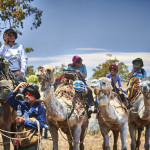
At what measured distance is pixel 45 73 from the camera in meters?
6.65

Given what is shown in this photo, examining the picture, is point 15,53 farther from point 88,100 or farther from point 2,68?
point 88,100

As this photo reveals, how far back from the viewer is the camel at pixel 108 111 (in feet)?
25.7

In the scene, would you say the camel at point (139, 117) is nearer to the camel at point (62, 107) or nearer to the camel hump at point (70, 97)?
the camel at point (62, 107)

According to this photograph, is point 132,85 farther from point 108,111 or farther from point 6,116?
point 6,116

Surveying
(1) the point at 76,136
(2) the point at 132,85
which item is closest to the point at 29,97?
(1) the point at 76,136

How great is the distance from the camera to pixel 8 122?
7.93 metres

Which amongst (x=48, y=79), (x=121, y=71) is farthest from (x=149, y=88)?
(x=121, y=71)

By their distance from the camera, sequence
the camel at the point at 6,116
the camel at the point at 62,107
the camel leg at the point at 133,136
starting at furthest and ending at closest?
1. the camel leg at the point at 133,136
2. the camel at the point at 6,116
3. the camel at the point at 62,107

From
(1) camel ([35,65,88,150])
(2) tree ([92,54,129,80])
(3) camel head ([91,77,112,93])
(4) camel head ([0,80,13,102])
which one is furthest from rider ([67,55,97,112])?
(2) tree ([92,54,129,80])

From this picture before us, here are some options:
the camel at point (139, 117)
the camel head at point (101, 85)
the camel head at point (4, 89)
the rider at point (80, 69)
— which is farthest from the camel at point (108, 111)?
the camel head at point (4, 89)

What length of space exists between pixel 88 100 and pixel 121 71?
27.7 m

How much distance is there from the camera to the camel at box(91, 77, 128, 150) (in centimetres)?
785

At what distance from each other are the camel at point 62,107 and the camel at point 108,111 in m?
0.56

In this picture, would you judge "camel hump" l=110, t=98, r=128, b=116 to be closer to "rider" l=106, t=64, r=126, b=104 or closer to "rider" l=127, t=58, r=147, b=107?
"rider" l=106, t=64, r=126, b=104
